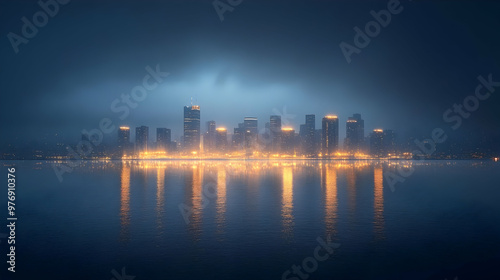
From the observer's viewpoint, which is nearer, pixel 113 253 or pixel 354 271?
pixel 354 271

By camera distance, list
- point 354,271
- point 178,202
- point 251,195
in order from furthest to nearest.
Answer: point 251,195 → point 178,202 → point 354,271

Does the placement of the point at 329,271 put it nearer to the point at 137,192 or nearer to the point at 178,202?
the point at 178,202

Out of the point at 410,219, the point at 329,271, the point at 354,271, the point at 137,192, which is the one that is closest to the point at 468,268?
the point at 354,271

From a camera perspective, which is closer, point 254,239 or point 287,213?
point 254,239

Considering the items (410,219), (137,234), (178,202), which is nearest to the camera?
(137,234)

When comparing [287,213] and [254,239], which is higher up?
[287,213]

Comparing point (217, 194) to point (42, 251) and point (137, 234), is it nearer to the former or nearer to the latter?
point (137, 234)

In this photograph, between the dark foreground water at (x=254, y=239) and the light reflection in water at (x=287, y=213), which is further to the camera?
the light reflection in water at (x=287, y=213)

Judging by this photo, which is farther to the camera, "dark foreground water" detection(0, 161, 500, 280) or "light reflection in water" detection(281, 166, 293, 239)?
"light reflection in water" detection(281, 166, 293, 239)

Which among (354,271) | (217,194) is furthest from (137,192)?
(354,271)
